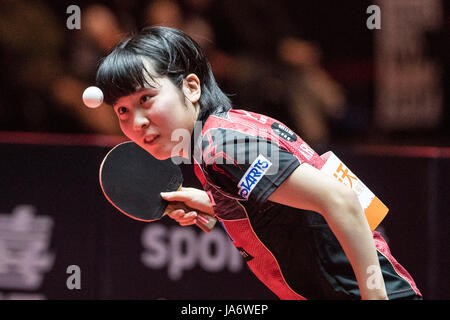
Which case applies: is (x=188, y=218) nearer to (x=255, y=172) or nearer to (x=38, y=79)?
(x=255, y=172)

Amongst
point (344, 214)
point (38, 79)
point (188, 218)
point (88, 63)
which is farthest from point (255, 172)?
point (38, 79)

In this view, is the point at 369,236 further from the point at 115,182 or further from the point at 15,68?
the point at 15,68

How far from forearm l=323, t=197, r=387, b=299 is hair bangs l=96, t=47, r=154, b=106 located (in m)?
0.69

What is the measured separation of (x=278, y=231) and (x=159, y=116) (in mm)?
495

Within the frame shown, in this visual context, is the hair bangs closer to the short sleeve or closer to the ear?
the ear

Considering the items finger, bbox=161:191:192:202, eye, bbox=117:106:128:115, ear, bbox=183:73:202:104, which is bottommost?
finger, bbox=161:191:192:202

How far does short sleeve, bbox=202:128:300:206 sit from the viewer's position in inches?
67.9

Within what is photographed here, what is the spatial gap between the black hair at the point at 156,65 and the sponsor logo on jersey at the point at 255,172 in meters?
0.35

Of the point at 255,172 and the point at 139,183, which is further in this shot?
the point at 139,183

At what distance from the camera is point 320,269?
75.2 inches

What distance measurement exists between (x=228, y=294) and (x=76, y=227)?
923 millimetres

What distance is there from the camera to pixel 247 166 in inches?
68.3

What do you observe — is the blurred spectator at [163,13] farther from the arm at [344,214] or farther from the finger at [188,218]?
the arm at [344,214]

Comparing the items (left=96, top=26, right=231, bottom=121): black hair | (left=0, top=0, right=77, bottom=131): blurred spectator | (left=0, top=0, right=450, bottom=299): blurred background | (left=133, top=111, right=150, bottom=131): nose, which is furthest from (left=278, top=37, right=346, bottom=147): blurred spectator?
(left=133, top=111, right=150, bottom=131): nose
